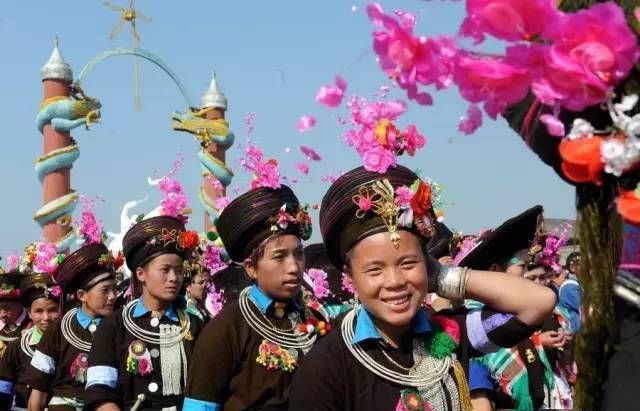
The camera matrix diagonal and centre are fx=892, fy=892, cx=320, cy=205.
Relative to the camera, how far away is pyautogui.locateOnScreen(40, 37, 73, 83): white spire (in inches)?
930

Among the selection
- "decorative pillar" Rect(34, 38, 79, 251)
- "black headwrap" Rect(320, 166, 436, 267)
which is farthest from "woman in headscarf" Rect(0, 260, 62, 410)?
"decorative pillar" Rect(34, 38, 79, 251)

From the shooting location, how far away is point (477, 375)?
4.40m

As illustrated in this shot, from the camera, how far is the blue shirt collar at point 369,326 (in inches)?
117

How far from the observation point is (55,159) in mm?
22844

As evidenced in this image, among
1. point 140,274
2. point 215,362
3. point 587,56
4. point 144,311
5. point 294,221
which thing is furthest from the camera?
point 140,274

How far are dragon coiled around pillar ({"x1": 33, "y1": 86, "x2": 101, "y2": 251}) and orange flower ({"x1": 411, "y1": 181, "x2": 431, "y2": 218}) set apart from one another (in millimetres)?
20531

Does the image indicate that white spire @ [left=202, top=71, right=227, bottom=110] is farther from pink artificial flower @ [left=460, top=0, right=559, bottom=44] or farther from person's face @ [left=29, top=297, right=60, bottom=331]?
pink artificial flower @ [left=460, top=0, right=559, bottom=44]

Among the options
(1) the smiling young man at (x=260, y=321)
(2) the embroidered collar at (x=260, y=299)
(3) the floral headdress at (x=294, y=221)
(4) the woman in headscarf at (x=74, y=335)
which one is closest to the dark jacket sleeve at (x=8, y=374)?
(4) the woman in headscarf at (x=74, y=335)

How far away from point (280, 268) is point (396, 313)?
186 centimetres

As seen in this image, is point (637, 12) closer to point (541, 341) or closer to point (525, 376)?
point (525, 376)

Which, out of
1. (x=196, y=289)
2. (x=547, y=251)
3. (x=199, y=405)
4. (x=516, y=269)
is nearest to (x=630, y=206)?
(x=199, y=405)

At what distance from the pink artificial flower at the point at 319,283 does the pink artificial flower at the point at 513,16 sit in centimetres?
604

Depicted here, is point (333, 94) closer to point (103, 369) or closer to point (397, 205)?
point (397, 205)

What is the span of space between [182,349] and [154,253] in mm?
719
